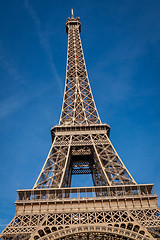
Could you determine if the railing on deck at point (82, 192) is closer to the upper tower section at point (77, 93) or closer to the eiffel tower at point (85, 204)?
the eiffel tower at point (85, 204)

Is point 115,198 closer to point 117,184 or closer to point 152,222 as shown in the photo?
point 117,184

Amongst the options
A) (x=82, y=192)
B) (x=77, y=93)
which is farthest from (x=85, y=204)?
(x=77, y=93)

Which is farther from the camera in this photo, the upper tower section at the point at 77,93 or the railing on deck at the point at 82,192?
the upper tower section at the point at 77,93

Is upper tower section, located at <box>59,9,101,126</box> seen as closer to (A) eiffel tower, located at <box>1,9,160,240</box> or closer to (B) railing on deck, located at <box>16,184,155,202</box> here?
(A) eiffel tower, located at <box>1,9,160,240</box>

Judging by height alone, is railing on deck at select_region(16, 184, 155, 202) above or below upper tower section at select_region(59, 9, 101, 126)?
below

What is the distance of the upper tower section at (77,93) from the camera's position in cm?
3406

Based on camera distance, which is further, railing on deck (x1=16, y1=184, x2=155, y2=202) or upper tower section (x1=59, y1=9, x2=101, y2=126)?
upper tower section (x1=59, y1=9, x2=101, y2=126)

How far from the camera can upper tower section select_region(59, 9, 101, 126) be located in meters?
34.1

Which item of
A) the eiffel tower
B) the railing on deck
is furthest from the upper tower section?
the railing on deck

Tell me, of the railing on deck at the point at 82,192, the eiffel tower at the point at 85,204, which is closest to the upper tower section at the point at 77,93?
the eiffel tower at the point at 85,204

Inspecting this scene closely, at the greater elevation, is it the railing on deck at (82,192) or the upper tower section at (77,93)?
the upper tower section at (77,93)

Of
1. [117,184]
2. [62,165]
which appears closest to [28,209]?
[62,165]

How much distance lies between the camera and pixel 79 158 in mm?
34438

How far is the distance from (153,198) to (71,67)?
27.1 metres
